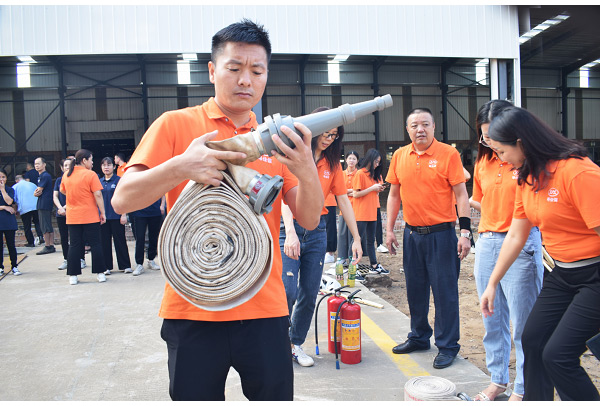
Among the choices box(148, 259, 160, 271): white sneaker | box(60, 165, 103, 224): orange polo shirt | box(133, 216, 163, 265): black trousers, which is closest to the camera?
box(60, 165, 103, 224): orange polo shirt

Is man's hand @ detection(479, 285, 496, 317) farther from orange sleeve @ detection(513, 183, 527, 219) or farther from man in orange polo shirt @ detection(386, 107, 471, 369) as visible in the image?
man in orange polo shirt @ detection(386, 107, 471, 369)

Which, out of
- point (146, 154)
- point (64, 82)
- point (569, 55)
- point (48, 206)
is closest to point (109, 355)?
point (146, 154)

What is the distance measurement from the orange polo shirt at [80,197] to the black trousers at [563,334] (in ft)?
21.7

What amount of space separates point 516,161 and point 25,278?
310 inches

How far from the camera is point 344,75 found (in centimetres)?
2059

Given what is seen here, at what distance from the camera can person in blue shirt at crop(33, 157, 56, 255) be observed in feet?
33.2

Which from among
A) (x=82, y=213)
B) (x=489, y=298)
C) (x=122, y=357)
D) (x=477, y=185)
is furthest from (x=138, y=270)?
(x=489, y=298)

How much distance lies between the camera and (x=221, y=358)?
1.62 meters

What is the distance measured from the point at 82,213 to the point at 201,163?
258 inches

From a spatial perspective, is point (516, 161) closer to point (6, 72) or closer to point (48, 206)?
point (48, 206)

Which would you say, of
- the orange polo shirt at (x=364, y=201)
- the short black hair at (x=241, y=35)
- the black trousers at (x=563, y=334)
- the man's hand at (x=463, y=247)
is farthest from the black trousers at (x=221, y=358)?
the orange polo shirt at (x=364, y=201)

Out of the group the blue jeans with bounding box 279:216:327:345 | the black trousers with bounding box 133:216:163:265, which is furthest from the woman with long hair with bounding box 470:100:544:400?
the black trousers with bounding box 133:216:163:265

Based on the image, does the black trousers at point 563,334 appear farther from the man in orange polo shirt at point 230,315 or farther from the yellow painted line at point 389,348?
the man in orange polo shirt at point 230,315

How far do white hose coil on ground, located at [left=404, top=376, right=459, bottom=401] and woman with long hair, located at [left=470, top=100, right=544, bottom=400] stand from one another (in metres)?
0.63
